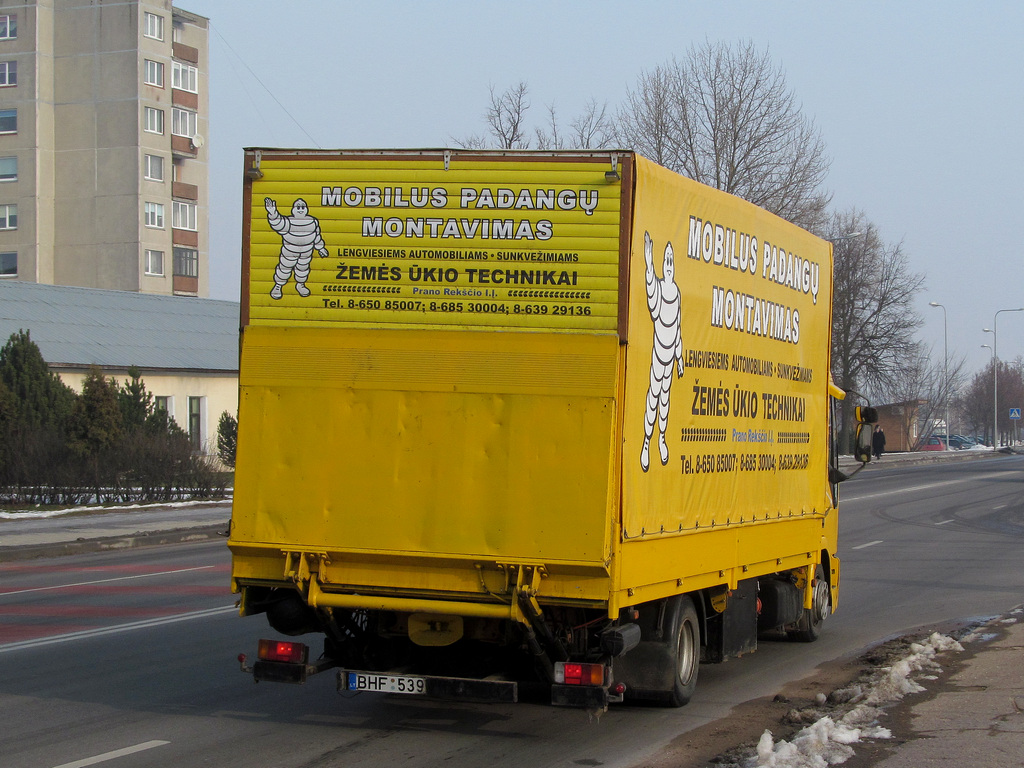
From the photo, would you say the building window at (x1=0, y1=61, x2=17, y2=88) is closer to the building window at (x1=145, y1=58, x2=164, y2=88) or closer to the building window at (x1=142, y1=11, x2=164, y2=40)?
the building window at (x1=145, y1=58, x2=164, y2=88)

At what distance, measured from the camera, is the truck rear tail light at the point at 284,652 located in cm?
699

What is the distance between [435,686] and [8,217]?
254 feet

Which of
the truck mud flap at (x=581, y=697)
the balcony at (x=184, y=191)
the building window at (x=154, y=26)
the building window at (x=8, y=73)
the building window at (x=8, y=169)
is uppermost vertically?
the building window at (x=154, y=26)

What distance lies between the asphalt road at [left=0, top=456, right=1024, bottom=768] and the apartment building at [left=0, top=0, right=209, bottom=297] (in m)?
62.5

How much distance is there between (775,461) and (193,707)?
463cm

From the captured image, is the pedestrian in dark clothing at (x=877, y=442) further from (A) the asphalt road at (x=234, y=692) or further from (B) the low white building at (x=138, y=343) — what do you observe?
(B) the low white building at (x=138, y=343)

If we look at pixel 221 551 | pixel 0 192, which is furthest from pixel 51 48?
pixel 221 551

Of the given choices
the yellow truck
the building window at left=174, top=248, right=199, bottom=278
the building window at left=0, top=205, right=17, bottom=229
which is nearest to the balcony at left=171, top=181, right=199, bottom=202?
the building window at left=174, top=248, right=199, bottom=278

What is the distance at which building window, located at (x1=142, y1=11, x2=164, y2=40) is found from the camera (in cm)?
7419

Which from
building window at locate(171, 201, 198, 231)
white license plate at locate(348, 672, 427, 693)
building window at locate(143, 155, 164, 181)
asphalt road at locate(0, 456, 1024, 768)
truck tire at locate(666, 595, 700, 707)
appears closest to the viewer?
white license plate at locate(348, 672, 427, 693)

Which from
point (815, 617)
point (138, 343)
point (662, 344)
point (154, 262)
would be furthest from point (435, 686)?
point (154, 262)

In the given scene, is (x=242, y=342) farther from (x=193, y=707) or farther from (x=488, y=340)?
(x=193, y=707)

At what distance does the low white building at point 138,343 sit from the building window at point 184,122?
29203mm

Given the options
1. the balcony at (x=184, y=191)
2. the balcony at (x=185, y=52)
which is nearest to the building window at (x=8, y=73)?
the balcony at (x=185, y=52)
